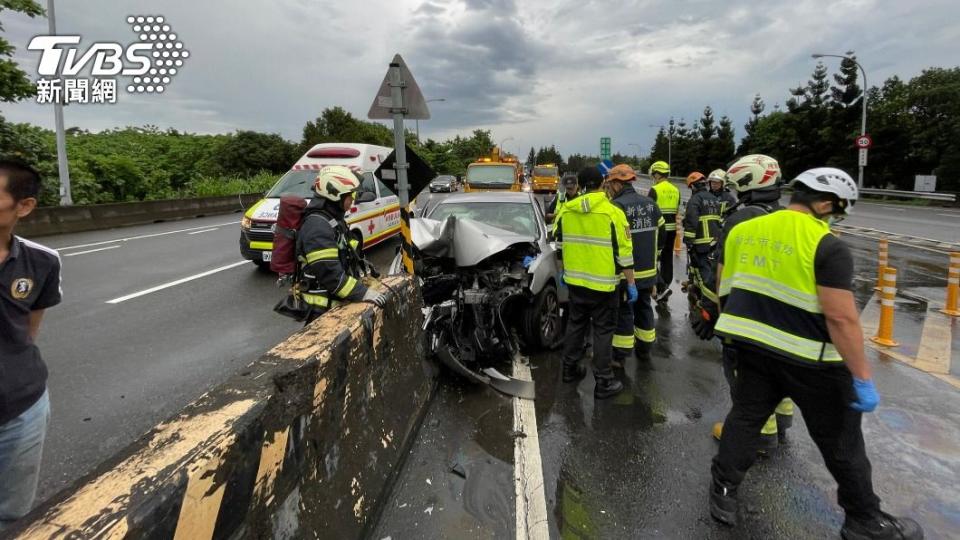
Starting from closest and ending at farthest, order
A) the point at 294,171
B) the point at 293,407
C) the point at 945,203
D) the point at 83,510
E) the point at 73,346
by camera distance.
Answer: the point at 83,510, the point at 293,407, the point at 73,346, the point at 294,171, the point at 945,203

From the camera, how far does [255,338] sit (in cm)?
560

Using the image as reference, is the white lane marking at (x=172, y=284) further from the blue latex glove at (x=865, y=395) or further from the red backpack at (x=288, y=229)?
the blue latex glove at (x=865, y=395)

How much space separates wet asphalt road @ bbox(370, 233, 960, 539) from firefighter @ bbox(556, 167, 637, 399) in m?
0.31

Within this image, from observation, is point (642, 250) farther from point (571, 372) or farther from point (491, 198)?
point (491, 198)

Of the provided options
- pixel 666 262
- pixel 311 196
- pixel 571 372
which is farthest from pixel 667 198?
pixel 311 196

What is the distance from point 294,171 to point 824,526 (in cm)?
965

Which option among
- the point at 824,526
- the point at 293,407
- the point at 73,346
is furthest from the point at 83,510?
the point at 73,346

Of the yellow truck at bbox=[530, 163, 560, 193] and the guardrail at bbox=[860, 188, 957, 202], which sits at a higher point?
the yellow truck at bbox=[530, 163, 560, 193]

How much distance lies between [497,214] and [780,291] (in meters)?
4.03

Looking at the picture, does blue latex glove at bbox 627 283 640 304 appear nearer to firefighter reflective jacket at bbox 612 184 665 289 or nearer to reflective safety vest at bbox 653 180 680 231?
firefighter reflective jacket at bbox 612 184 665 289

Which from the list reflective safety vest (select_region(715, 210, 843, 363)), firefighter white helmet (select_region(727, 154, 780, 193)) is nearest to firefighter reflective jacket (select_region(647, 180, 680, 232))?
firefighter white helmet (select_region(727, 154, 780, 193))

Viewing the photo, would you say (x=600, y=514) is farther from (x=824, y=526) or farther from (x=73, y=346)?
(x=73, y=346)

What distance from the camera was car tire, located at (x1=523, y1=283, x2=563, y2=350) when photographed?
4.91m

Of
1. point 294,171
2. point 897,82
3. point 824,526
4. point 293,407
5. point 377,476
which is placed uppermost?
point 897,82
